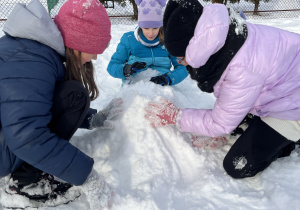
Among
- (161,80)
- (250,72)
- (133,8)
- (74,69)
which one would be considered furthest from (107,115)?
(133,8)

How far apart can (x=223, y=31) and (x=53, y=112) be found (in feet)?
2.81

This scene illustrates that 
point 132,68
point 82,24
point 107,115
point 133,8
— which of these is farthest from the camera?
point 133,8

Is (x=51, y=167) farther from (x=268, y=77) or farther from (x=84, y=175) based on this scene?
(x=268, y=77)

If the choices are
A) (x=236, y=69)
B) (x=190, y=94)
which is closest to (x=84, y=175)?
(x=236, y=69)

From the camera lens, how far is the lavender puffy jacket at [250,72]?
4.10 feet

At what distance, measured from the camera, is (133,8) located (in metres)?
8.28

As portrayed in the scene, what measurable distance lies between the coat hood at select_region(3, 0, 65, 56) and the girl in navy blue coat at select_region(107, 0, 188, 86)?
1199mm

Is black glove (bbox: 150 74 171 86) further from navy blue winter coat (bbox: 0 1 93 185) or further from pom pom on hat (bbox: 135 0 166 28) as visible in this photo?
navy blue winter coat (bbox: 0 1 93 185)

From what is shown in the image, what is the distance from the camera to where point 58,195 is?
134 centimetres

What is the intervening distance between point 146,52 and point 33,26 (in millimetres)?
1546

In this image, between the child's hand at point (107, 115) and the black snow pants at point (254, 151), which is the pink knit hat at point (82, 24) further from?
the black snow pants at point (254, 151)

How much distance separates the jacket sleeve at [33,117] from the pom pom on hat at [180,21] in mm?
555

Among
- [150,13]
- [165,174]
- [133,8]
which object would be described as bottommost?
[133,8]

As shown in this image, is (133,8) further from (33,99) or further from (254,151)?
(33,99)
